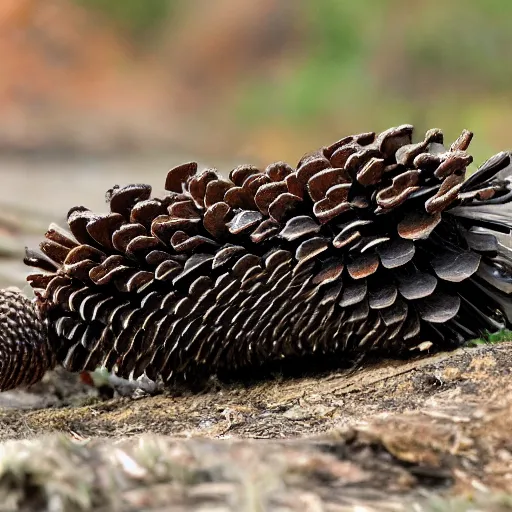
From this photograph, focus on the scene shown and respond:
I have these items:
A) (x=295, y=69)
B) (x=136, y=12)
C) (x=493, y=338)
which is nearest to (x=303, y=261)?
(x=493, y=338)

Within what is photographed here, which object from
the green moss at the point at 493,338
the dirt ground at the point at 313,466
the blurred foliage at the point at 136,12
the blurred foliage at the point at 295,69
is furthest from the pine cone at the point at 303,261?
the blurred foliage at the point at 136,12

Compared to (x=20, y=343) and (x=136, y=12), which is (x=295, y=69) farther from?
(x=20, y=343)

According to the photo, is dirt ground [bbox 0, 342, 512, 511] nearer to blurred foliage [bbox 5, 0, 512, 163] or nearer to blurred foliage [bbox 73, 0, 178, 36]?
blurred foliage [bbox 5, 0, 512, 163]

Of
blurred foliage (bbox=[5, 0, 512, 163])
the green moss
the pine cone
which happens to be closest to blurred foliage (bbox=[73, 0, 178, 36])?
blurred foliage (bbox=[5, 0, 512, 163])

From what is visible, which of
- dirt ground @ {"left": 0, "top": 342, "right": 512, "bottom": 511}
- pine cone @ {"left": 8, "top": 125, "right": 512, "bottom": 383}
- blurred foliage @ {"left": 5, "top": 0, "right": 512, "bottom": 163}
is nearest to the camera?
dirt ground @ {"left": 0, "top": 342, "right": 512, "bottom": 511}

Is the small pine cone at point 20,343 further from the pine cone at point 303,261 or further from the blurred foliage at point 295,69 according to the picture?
the blurred foliage at point 295,69

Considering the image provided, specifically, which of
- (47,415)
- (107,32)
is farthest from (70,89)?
(47,415)

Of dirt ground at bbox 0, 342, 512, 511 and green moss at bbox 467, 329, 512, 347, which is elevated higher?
green moss at bbox 467, 329, 512, 347
